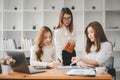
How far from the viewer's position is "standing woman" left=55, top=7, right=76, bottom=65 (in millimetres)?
3730

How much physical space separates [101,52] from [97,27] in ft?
0.95

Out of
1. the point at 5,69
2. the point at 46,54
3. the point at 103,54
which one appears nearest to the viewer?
the point at 5,69

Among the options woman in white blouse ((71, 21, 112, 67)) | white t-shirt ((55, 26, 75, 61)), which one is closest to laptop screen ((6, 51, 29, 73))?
woman in white blouse ((71, 21, 112, 67))

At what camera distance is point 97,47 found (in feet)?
9.64

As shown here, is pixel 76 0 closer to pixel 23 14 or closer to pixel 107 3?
pixel 107 3

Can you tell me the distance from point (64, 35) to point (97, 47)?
0.93 m

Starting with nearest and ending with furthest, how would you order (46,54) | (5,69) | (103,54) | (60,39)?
(5,69), (103,54), (46,54), (60,39)

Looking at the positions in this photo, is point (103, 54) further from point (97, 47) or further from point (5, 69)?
point (5, 69)

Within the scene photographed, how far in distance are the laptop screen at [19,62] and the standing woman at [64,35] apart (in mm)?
1329

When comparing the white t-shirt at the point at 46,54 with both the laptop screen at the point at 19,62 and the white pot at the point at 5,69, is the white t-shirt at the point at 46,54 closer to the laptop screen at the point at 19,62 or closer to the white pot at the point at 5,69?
the laptop screen at the point at 19,62

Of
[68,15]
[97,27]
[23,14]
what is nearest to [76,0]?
[23,14]

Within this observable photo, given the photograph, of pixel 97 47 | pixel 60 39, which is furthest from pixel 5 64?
pixel 60 39

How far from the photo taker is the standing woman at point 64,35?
147 inches

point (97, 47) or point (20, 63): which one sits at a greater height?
point (97, 47)
